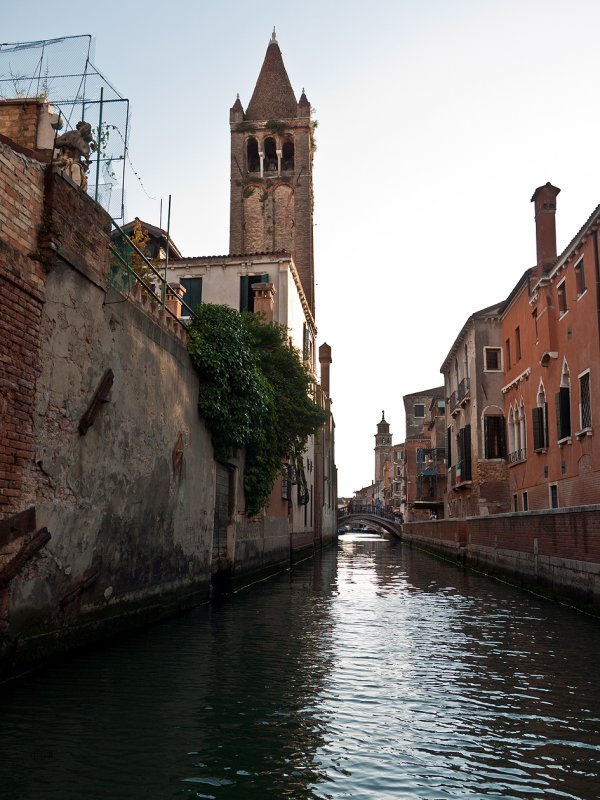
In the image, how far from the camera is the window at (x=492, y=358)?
3144 cm

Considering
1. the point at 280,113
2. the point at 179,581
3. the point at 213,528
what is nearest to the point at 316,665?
the point at 179,581

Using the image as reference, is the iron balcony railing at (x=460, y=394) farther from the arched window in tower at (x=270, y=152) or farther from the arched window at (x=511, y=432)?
the arched window in tower at (x=270, y=152)

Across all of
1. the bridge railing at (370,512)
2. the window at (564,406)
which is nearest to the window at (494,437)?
the window at (564,406)

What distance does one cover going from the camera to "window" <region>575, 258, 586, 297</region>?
19569 mm

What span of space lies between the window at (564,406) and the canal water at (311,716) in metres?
11.0

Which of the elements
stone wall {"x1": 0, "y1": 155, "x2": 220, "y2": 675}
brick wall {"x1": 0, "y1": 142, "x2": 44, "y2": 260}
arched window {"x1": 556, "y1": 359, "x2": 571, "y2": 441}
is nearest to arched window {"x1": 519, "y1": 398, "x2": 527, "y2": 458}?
arched window {"x1": 556, "y1": 359, "x2": 571, "y2": 441}

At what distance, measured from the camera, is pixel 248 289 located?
2744 centimetres

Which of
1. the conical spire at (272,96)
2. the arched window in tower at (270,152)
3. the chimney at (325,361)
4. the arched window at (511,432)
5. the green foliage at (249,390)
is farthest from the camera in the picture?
the chimney at (325,361)

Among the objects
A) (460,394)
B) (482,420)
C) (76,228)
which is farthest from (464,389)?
(76,228)

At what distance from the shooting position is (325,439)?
4722 cm

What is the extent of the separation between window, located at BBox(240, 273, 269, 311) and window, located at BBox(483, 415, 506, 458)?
1130 centimetres

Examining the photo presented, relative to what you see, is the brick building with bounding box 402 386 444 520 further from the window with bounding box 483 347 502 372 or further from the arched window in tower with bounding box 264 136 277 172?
the arched window in tower with bounding box 264 136 277 172

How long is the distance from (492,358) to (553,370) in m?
9.49

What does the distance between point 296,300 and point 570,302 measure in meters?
12.8
